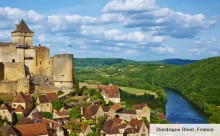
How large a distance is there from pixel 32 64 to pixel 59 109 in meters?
7.61

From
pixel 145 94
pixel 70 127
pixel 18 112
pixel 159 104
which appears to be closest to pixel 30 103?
pixel 18 112

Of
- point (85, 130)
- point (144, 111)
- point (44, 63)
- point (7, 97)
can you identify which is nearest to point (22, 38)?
point (44, 63)

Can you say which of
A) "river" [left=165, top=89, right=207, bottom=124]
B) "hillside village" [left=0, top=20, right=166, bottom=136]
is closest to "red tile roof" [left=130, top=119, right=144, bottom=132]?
"hillside village" [left=0, top=20, right=166, bottom=136]

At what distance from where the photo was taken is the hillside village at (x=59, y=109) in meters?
34.8

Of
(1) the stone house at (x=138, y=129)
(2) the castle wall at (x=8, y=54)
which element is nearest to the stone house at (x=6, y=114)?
(2) the castle wall at (x=8, y=54)

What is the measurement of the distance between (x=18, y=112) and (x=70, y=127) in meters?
5.12

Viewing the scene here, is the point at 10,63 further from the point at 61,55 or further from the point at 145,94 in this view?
the point at 145,94

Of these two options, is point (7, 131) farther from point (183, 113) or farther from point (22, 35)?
point (183, 113)

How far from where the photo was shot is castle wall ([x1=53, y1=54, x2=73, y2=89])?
4462cm

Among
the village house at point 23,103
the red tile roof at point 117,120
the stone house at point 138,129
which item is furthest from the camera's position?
the red tile roof at point 117,120

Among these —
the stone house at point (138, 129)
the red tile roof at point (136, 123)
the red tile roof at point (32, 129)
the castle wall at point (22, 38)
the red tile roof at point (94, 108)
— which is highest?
the castle wall at point (22, 38)

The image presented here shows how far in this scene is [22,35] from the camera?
45.5 meters

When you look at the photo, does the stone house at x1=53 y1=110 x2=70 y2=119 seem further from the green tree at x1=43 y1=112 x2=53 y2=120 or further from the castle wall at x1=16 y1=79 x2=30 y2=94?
the castle wall at x1=16 y1=79 x2=30 y2=94

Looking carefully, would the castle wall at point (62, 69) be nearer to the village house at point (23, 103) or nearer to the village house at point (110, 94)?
the village house at point (110, 94)
